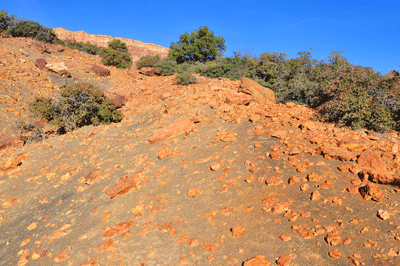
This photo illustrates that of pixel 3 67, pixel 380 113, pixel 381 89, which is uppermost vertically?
pixel 3 67

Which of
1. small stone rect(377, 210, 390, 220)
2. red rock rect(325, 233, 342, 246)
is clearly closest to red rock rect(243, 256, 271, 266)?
red rock rect(325, 233, 342, 246)

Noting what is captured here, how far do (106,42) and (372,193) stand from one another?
236ft

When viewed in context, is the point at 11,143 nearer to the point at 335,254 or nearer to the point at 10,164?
the point at 10,164

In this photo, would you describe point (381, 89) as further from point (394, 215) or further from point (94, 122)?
point (94, 122)

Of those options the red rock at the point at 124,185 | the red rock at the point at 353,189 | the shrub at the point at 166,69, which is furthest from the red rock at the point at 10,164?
the shrub at the point at 166,69

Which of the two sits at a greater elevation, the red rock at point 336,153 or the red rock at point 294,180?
the red rock at point 336,153

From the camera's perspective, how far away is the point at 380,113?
317 inches

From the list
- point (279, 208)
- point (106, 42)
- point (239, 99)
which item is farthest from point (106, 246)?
point (106, 42)

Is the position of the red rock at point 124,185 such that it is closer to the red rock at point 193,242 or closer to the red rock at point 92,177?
the red rock at point 92,177

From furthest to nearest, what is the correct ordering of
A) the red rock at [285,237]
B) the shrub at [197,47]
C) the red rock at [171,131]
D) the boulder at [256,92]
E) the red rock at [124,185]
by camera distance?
the shrub at [197,47], the boulder at [256,92], the red rock at [171,131], the red rock at [124,185], the red rock at [285,237]

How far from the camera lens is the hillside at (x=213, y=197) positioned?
136 inches

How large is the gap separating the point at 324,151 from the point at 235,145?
2.44 meters

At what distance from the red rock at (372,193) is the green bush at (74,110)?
12.1 metres

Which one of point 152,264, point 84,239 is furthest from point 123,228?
point 152,264
